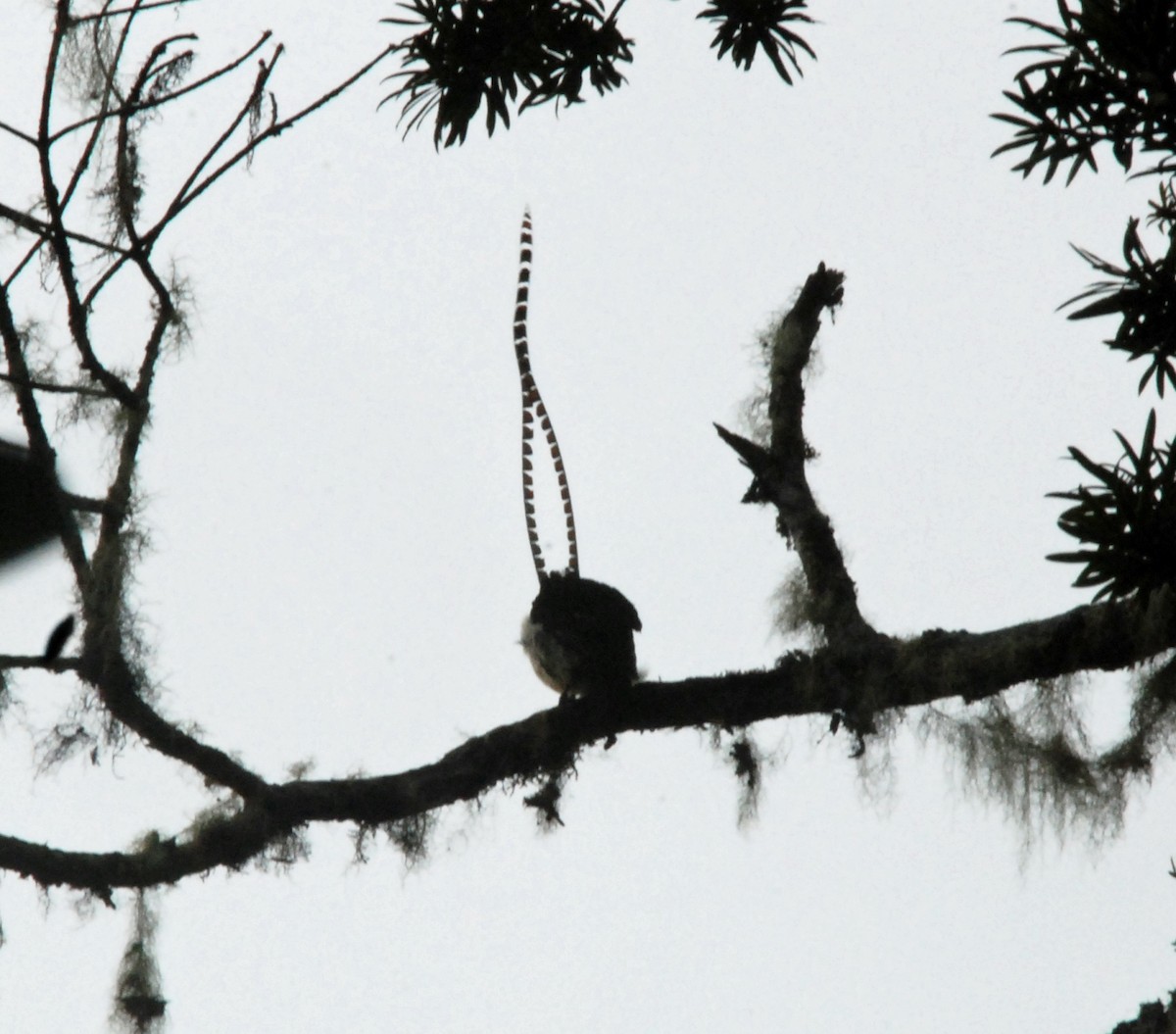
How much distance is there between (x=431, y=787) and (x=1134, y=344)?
1.64m

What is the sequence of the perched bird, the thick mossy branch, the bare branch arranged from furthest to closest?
the bare branch
the thick mossy branch
the perched bird

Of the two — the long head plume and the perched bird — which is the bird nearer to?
the long head plume

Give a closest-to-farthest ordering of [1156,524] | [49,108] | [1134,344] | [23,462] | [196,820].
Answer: [23,462] < [1156,524] < [1134,344] < [49,108] < [196,820]

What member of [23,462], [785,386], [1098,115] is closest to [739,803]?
[785,386]

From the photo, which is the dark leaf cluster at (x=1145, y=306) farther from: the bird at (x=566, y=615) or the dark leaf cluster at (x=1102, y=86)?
the bird at (x=566, y=615)

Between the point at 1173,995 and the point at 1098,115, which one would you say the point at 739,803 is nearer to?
the point at 1173,995

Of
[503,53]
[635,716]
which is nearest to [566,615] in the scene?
[635,716]

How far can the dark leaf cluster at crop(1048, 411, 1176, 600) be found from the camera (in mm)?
1898

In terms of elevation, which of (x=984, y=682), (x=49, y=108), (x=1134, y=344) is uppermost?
(x=49, y=108)

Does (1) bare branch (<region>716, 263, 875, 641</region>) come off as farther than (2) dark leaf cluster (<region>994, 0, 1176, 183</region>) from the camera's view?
Yes

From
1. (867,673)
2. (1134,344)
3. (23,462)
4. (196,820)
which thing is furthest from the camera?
(196,820)

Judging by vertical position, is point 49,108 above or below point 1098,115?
above

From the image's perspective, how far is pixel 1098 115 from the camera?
2.08 metres

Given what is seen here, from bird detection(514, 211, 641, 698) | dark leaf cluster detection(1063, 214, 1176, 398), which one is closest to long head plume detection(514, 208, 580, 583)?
bird detection(514, 211, 641, 698)
